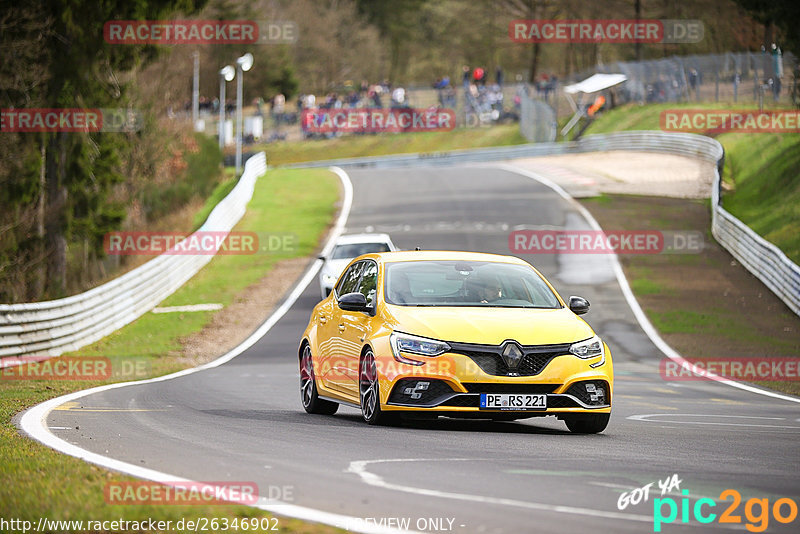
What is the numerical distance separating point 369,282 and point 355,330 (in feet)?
2.18

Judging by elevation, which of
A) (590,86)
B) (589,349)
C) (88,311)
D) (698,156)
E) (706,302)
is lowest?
(706,302)

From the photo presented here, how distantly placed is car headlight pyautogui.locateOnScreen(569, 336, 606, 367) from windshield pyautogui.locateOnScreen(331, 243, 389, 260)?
15611mm

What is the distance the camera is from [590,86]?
7206 centimetres

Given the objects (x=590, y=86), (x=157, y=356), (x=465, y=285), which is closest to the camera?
(x=465, y=285)

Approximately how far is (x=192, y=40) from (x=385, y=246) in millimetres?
45861

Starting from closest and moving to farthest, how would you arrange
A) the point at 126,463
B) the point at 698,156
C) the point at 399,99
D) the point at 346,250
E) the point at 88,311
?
1. the point at 126,463
2. the point at 88,311
3. the point at 346,250
4. the point at 698,156
5. the point at 399,99

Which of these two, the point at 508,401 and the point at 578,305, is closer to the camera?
the point at 508,401

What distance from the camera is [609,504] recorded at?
22.6ft

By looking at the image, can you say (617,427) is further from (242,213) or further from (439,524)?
(242,213)

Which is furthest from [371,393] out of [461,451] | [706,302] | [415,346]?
[706,302]

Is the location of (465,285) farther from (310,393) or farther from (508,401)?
(310,393)

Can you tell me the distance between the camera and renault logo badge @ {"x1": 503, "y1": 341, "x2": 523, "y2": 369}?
10.5 meters

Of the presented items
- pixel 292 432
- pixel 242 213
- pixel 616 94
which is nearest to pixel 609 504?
pixel 292 432

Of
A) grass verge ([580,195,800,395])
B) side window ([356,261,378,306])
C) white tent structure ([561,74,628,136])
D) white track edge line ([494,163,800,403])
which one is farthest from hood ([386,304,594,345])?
white tent structure ([561,74,628,136])
